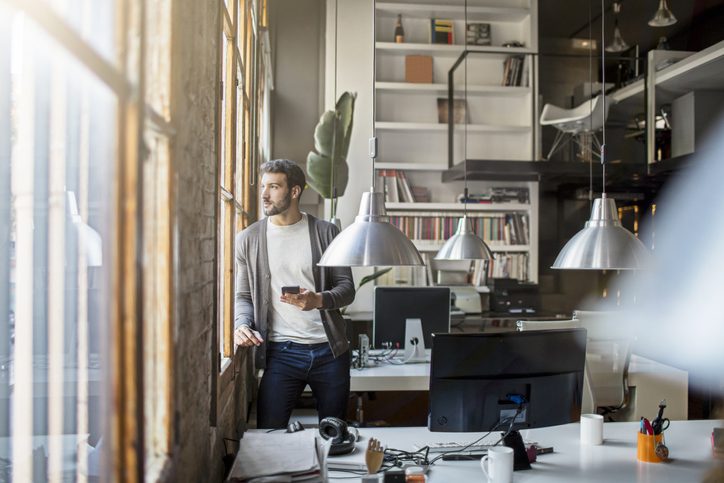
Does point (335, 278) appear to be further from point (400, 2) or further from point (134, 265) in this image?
point (400, 2)

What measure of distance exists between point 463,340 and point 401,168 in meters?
3.96

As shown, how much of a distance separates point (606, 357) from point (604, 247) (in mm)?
1670

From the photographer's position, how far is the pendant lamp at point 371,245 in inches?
78.8

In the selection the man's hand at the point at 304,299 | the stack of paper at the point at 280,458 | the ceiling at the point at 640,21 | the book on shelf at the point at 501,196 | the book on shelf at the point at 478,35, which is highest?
the ceiling at the point at 640,21

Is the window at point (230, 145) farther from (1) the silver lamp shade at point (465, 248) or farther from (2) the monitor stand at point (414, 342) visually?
(1) the silver lamp shade at point (465, 248)

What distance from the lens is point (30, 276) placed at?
1103 mm

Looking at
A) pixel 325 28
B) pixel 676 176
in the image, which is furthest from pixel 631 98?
pixel 325 28

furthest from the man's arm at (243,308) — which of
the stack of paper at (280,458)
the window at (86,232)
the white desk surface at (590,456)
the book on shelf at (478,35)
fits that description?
the book on shelf at (478,35)

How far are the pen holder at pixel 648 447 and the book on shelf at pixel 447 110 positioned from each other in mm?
4234

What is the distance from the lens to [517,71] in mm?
6039

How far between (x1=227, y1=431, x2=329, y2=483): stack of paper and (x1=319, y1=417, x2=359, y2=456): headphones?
174 mm

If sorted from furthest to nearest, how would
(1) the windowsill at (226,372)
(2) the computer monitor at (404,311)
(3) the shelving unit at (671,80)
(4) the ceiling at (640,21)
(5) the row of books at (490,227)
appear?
(4) the ceiling at (640,21) < (5) the row of books at (490,227) < (3) the shelving unit at (671,80) < (2) the computer monitor at (404,311) < (1) the windowsill at (226,372)

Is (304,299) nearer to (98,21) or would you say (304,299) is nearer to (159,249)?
(159,249)

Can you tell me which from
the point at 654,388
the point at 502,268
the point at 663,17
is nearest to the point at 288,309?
the point at 654,388
